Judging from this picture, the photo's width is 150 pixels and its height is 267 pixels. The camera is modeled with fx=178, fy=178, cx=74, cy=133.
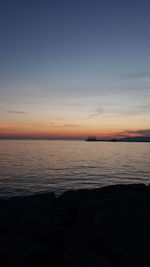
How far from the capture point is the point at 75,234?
6.70 metres

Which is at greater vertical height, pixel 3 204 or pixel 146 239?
pixel 3 204

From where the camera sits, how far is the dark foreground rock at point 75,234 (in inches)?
Result: 209

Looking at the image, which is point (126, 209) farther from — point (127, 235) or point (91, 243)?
point (91, 243)

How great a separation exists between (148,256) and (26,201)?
5.96m

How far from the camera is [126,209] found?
911cm

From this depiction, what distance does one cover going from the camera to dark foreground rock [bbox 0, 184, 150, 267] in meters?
5.31

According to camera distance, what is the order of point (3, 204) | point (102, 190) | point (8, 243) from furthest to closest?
point (102, 190)
point (3, 204)
point (8, 243)

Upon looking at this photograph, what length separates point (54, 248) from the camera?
19.4 feet

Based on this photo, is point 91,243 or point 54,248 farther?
point 91,243

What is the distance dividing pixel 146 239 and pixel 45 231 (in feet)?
12.6

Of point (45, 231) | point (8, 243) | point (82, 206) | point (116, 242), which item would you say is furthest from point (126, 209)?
point (8, 243)

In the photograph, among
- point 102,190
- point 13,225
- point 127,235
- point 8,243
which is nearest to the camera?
point 8,243

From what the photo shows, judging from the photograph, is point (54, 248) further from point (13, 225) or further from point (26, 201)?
point (26, 201)

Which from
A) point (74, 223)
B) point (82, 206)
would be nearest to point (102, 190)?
point (82, 206)
